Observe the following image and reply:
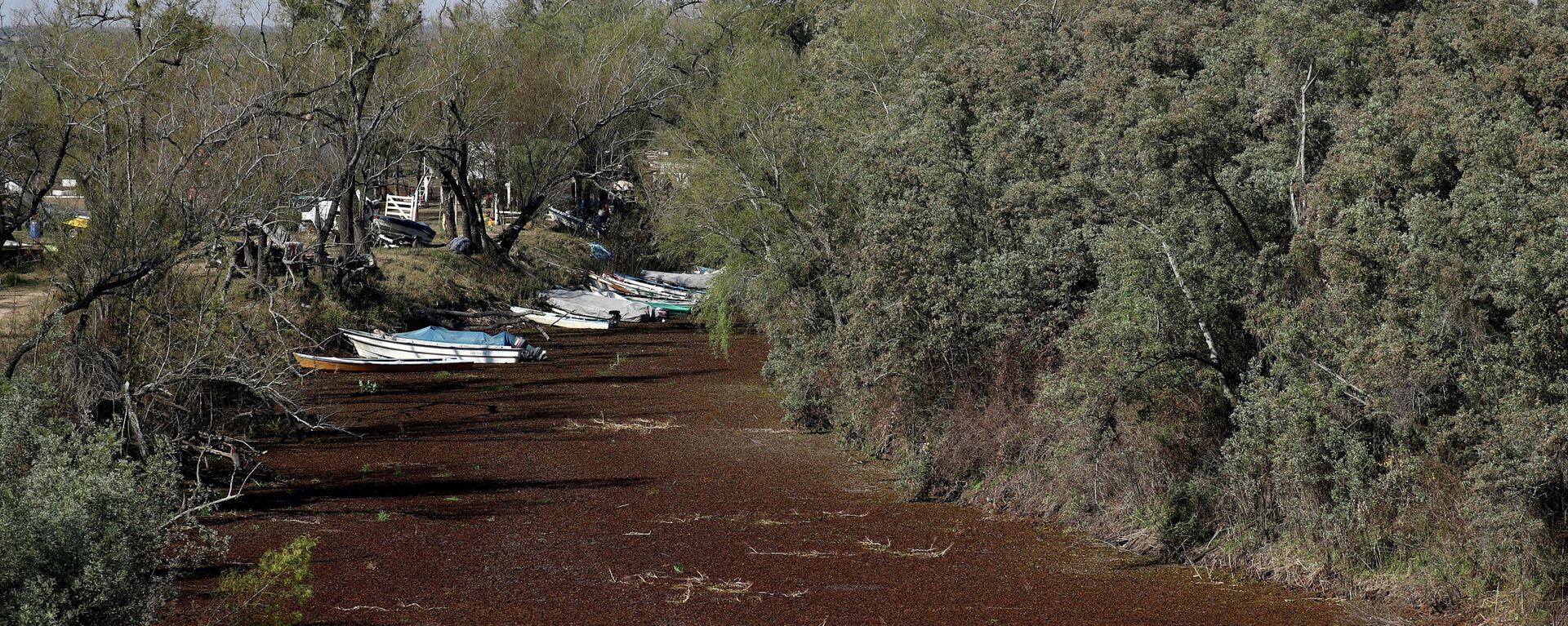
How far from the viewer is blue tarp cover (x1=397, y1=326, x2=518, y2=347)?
35.6m

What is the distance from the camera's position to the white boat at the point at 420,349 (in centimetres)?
3441

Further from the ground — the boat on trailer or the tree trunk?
the tree trunk

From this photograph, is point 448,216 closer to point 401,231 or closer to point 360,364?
point 401,231

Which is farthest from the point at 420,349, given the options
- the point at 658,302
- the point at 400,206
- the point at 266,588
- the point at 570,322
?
the point at 400,206

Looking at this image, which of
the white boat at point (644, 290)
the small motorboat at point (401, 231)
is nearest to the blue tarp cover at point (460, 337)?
the small motorboat at point (401, 231)

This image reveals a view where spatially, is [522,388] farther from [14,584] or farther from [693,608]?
[14,584]

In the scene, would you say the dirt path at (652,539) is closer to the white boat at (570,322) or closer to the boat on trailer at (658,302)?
the white boat at (570,322)

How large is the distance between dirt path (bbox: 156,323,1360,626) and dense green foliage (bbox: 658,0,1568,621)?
1.17m

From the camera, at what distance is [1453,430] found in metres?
13.4

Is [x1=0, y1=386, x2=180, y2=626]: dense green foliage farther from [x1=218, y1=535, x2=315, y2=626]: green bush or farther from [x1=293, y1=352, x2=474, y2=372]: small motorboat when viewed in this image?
[x1=293, y1=352, x2=474, y2=372]: small motorboat

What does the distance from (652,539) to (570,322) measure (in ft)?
94.9

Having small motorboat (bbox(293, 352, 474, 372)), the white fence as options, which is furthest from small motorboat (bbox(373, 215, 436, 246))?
small motorboat (bbox(293, 352, 474, 372))

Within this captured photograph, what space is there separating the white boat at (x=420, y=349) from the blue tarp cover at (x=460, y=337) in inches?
8.0

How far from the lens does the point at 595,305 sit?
47719 millimetres
